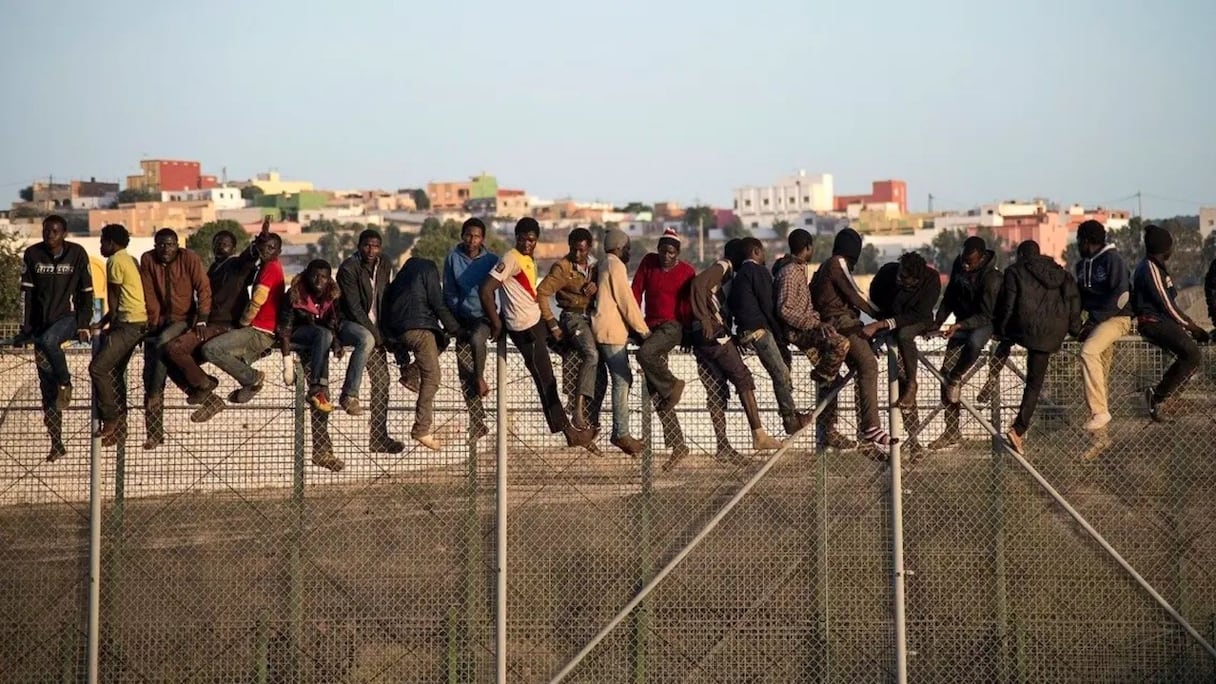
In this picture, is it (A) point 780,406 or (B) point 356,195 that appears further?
(B) point 356,195

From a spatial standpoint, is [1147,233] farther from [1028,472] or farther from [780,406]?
[780,406]

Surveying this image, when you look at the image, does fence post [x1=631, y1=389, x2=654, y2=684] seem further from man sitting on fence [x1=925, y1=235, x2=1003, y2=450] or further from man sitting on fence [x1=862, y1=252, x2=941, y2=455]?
man sitting on fence [x1=925, y1=235, x2=1003, y2=450]

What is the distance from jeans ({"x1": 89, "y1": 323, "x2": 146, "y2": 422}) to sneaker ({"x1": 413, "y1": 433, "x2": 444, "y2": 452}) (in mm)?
2051

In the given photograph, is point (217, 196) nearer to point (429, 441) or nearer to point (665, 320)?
point (665, 320)

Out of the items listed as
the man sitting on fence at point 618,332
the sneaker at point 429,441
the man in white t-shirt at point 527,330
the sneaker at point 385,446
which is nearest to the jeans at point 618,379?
the man sitting on fence at point 618,332

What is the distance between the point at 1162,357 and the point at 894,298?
1900mm

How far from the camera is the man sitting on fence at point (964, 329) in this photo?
438 inches

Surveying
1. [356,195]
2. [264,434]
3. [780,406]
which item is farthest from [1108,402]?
[356,195]

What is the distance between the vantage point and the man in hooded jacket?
11.1 m

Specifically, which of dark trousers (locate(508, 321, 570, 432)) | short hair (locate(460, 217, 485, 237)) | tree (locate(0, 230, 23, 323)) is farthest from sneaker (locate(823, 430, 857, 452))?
tree (locate(0, 230, 23, 323))

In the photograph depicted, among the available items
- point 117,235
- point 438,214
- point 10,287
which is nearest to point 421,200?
point 438,214

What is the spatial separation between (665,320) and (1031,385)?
8.38 feet

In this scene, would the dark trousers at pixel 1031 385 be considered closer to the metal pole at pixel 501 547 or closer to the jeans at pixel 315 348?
the metal pole at pixel 501 547

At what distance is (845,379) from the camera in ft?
36.8
